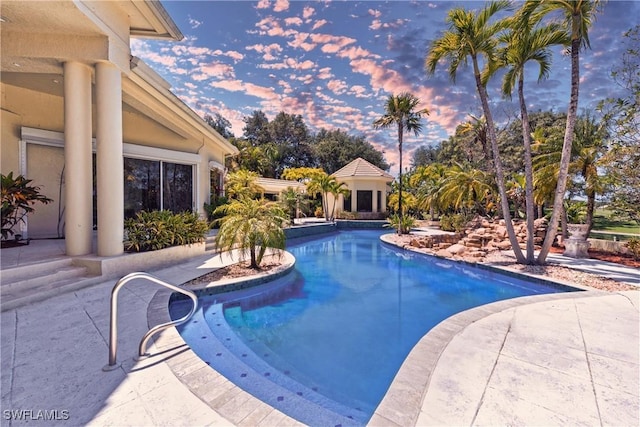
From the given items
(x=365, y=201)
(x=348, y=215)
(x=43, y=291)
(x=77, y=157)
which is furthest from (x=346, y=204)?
(x=43, y=291)

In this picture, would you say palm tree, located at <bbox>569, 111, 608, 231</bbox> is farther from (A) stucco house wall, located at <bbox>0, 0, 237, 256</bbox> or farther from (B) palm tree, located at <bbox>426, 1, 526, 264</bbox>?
(A) stucco house wall, located at <bbox>0, 0, 237, 256</bbox>

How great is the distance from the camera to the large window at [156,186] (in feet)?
33.0

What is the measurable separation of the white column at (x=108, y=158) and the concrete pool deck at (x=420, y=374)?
1865mm

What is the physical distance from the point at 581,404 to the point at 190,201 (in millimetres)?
12936

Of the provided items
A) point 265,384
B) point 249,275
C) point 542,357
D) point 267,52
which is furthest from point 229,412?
point 267,52

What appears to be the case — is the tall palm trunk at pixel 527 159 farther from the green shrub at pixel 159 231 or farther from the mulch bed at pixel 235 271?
the green shrub at pixel 159 231

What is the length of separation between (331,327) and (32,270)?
20.1 feet

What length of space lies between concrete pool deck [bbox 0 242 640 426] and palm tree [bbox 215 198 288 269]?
297cm

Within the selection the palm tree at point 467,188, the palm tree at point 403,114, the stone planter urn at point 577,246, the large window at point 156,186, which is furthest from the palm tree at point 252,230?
the palm tree at point 467,188

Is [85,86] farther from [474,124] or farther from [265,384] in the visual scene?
[474,124]

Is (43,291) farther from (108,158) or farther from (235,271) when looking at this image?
(235,271)

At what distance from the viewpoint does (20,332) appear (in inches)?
153

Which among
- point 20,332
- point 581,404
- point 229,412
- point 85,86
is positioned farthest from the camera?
point 85,86

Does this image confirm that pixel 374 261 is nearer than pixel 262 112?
Yes
